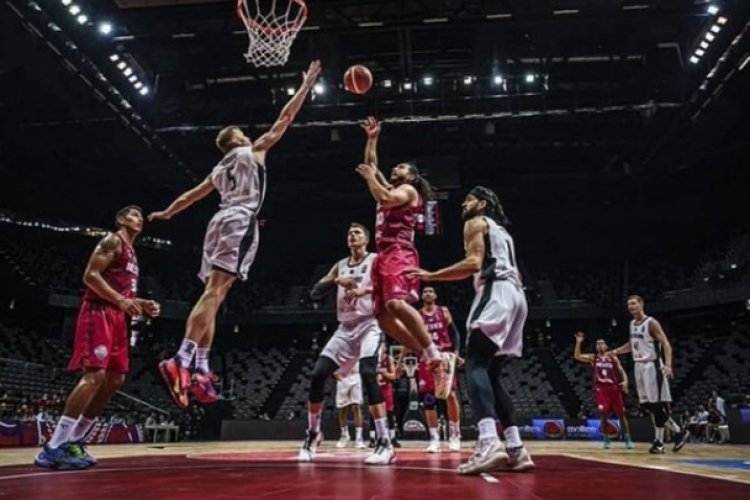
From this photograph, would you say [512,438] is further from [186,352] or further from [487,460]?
[186,352]

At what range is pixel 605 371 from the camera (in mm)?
11367

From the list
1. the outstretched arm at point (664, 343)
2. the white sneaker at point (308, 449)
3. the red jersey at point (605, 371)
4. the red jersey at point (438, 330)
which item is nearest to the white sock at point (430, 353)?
the white sneaker at point (308, 449)

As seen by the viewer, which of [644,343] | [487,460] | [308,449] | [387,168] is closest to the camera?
[487,460]

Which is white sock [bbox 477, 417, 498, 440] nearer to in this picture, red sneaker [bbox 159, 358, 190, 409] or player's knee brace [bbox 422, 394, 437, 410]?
red sneaker [bbox 159, 358, 190, 409]

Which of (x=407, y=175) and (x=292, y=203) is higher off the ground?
(x=292, y=203)

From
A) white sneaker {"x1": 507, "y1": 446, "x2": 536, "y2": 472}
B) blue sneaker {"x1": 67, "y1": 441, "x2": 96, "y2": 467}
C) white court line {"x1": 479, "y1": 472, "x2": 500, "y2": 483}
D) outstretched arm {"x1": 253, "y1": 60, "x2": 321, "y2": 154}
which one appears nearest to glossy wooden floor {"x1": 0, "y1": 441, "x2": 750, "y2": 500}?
white court line {"x1": 479, "y1": 472, "x2": 500, "y2": 483}

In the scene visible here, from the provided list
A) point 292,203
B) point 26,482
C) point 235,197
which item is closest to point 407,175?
point 235,197

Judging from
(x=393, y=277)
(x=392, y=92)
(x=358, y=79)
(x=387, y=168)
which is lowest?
(x=393, y=277)

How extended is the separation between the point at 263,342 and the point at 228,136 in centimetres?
2517

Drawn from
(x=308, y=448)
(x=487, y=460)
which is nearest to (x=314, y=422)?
(x=308, y=448)

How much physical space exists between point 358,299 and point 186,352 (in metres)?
2.34

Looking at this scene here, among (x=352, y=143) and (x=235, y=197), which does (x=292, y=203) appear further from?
(x=235, y=197)

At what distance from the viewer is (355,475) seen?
4.09 m

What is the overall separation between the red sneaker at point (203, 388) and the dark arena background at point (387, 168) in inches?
52.2
